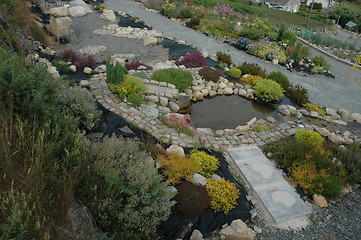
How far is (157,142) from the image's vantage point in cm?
705

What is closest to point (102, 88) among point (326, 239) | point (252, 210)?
point (252, 210)

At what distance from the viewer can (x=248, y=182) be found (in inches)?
253

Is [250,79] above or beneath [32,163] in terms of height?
beneath

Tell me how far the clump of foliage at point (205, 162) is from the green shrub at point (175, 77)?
14.3ft

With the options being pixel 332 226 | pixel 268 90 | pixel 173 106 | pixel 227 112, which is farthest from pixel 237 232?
pixel 268 90

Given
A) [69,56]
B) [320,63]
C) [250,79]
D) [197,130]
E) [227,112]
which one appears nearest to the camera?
[197,130]

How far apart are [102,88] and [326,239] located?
7.73 meters

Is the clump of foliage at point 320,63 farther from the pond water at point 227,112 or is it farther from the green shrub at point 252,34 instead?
the pond water at point 227,112

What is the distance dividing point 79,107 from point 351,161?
714 cm

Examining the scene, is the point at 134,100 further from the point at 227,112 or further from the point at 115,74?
the point at 227,112

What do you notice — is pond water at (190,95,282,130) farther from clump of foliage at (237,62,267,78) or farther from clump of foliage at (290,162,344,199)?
clump of foliage at (290,162,344,199)

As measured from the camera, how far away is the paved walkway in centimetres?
1180

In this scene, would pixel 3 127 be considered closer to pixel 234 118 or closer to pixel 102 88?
pixel 102 88

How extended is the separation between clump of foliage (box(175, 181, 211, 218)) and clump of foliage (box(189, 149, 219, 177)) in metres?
0.77
